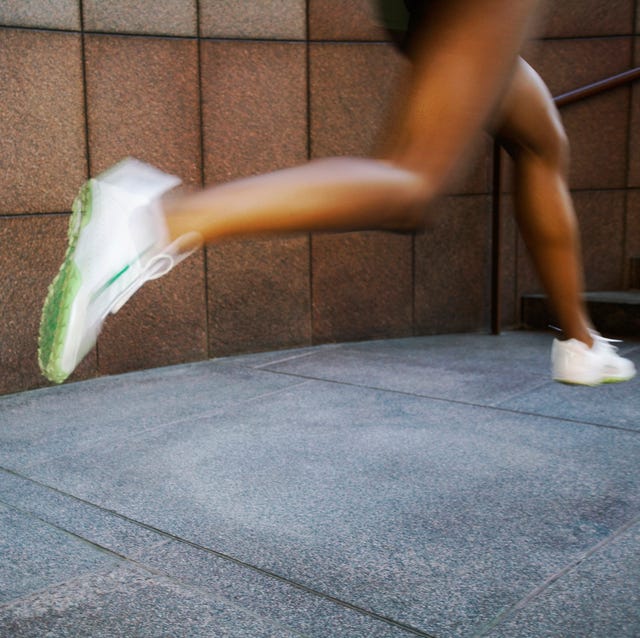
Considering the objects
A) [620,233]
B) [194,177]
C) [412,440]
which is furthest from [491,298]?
[412,440]

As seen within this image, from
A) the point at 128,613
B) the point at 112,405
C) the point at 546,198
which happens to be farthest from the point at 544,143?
the point at 112,405

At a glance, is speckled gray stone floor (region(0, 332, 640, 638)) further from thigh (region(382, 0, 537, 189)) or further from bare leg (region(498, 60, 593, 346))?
thigh (region(382, 0, 537, 189))

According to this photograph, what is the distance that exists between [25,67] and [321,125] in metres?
1.94

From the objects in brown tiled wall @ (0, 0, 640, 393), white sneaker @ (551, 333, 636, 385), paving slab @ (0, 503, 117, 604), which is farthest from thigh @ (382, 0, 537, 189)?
brown tiled wall @ (0, 0, 640, 393)

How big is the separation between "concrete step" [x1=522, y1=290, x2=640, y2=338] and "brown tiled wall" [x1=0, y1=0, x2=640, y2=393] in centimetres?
18

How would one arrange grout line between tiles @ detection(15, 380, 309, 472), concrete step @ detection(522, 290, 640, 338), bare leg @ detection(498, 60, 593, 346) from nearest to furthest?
bare leg @ detection(498, 60, 593, 346), grout line between tiles @ detection(15, 380, 309, 472), concrete step @ detection(522, 290, 640, 338)

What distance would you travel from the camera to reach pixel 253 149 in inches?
217

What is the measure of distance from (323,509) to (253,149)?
3.13 meters

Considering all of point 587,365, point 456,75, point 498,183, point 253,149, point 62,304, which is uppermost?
point 253,149

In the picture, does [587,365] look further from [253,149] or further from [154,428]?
[253,149]

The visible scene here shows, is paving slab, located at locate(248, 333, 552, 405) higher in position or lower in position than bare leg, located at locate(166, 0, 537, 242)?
lower

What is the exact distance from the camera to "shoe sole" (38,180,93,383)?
1.69 meters

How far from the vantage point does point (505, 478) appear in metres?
3.20

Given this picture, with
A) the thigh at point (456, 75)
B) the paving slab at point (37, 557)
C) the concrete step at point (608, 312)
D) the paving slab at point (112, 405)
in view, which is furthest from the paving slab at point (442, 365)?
the thigh at point (456, 75)
